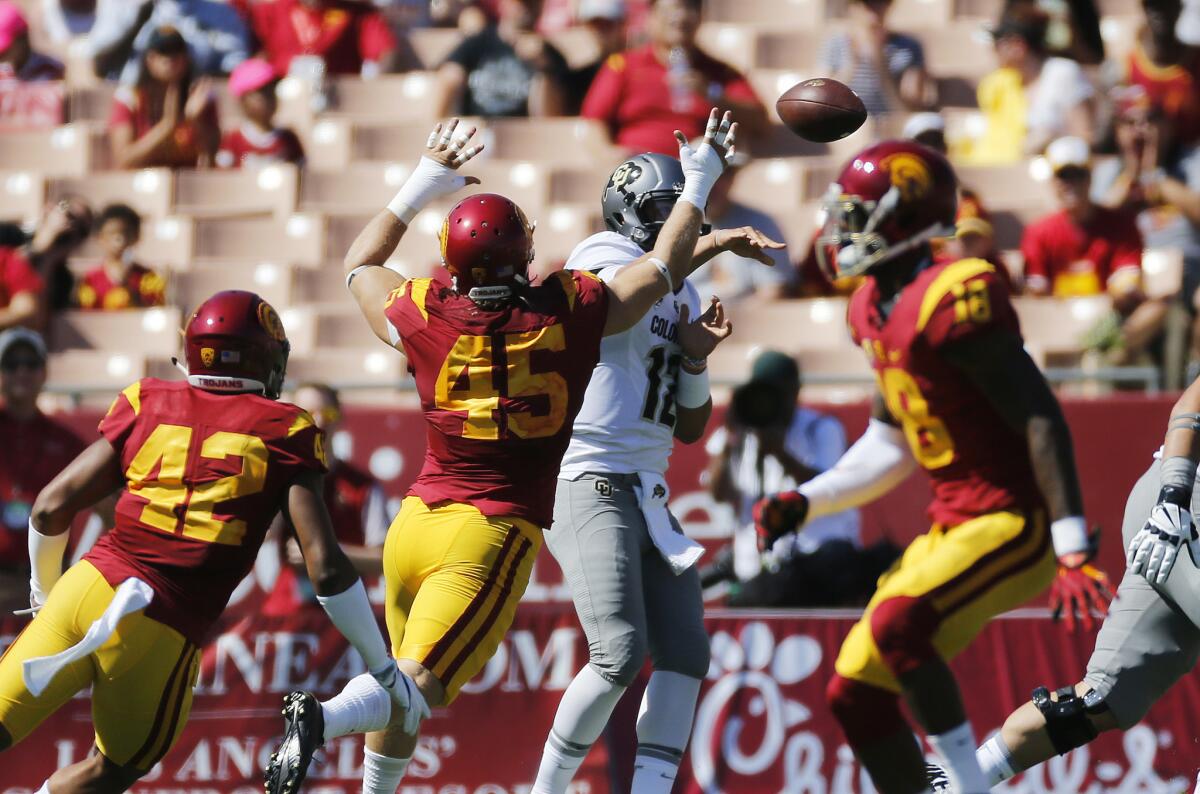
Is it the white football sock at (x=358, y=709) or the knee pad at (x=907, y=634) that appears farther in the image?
the white football sock at (x=358, y=709)

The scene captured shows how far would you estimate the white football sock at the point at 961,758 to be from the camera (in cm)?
503

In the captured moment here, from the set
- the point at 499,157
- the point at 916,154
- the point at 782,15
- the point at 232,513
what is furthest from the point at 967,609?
the point at 782,15

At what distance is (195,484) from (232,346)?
0.40 meters

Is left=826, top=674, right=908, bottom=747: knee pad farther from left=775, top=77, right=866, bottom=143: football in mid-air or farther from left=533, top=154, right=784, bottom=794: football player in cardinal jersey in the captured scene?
left=775, top=77, right=866, bottom=143: football in mid-air

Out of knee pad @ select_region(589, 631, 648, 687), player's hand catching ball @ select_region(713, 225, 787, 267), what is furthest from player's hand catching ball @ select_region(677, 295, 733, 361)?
knee pad @ select_region(589, 631, 648, 687)

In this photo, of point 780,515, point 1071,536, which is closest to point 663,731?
point 780,515

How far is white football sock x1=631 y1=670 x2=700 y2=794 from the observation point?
5.81 metres

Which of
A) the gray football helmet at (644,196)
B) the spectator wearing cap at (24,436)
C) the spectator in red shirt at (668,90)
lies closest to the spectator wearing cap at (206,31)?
the spectator in red shirt at (668,90)

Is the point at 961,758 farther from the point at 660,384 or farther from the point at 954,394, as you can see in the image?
the point at 660,384

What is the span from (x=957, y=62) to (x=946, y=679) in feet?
23.5

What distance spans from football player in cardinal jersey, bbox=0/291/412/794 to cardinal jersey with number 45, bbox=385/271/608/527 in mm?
408

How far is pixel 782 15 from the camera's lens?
479 inches

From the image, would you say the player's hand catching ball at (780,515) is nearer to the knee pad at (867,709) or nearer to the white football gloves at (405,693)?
the knee pad at (867,709)

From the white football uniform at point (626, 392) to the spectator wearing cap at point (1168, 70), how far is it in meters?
5.41
